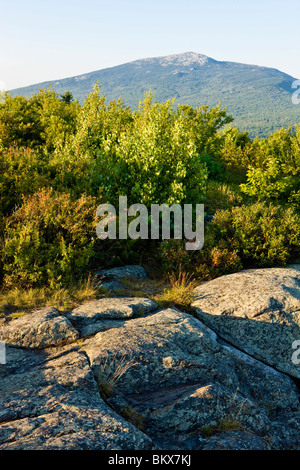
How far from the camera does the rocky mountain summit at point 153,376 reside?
4750 millimetres

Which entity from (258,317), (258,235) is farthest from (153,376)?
(258,235)

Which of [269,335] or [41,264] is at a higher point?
[41,264]

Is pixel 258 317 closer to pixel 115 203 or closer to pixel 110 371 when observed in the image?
pixel 110 371

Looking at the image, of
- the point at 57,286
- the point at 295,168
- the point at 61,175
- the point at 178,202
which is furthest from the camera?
the point at 295,168

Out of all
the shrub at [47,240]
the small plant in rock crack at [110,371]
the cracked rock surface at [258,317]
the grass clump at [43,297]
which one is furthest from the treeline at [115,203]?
the small plant in rock crack at [110,371]

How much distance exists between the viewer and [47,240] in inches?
379

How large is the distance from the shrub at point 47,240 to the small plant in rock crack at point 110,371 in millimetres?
3206

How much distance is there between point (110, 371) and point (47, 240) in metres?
4.74

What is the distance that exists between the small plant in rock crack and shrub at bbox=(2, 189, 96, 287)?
10.5ft

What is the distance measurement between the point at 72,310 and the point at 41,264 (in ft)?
6.10

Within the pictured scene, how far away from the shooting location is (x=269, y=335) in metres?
8.80

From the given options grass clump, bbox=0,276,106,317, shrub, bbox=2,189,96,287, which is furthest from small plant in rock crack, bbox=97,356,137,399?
shrub, bbox=2,189,96,287
